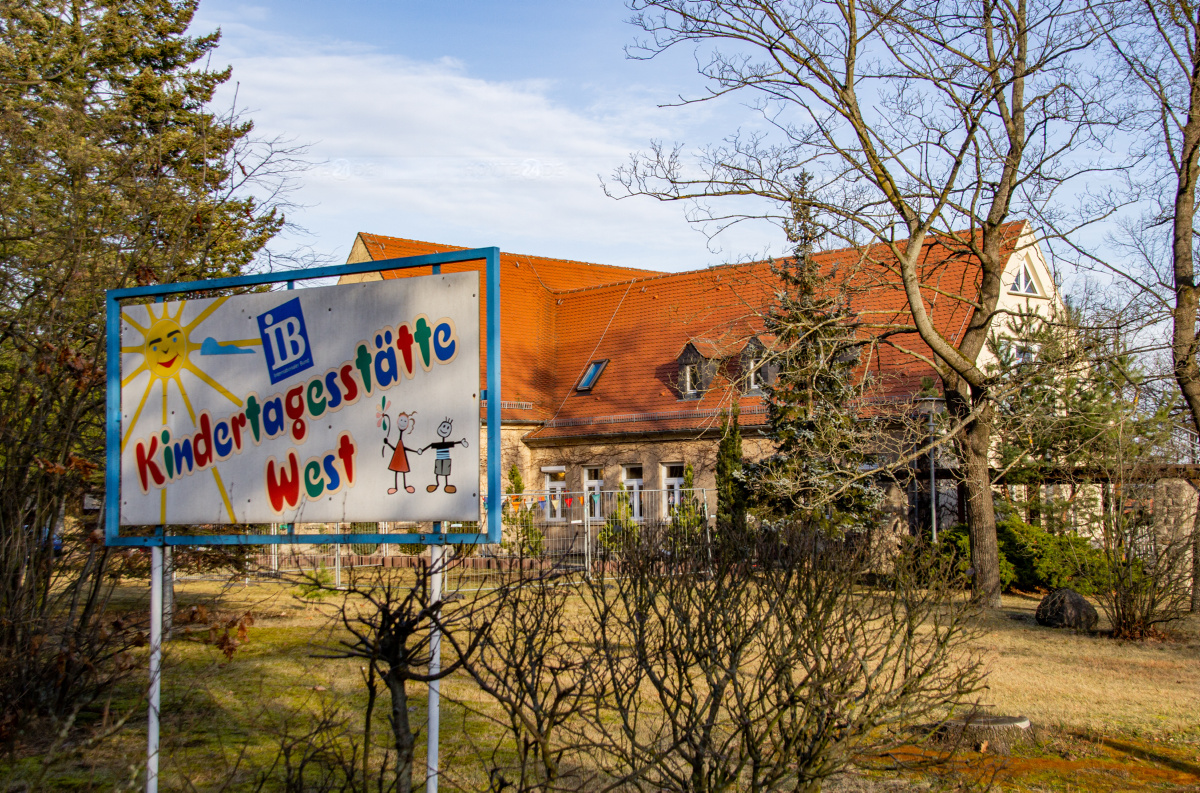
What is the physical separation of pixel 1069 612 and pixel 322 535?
12.9m

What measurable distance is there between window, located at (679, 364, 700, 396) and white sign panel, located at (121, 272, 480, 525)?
2359 cm

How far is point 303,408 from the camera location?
16.3 feet

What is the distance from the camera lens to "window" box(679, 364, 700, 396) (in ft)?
94.5

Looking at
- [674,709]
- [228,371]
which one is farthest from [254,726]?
[674,709]

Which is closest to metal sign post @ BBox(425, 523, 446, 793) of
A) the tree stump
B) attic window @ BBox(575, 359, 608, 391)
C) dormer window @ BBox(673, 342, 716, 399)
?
the tree stump

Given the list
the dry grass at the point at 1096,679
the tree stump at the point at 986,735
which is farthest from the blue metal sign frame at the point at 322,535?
the dry grass at the point at 1096,679

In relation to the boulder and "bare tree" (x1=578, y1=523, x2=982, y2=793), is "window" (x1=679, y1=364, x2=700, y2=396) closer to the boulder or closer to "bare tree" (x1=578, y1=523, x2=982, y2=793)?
the boulder

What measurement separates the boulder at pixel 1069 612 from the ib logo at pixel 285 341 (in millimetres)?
12974

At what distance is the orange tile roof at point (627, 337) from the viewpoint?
27.0 meters

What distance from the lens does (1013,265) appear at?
91.1 ft

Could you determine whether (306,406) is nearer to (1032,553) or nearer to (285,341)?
(285,341)

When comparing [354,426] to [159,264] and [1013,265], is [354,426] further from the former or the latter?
[1013,265]

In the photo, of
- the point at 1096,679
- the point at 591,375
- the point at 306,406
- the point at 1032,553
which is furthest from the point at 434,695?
the point at 591,375

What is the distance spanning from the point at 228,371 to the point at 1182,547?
12157mm
